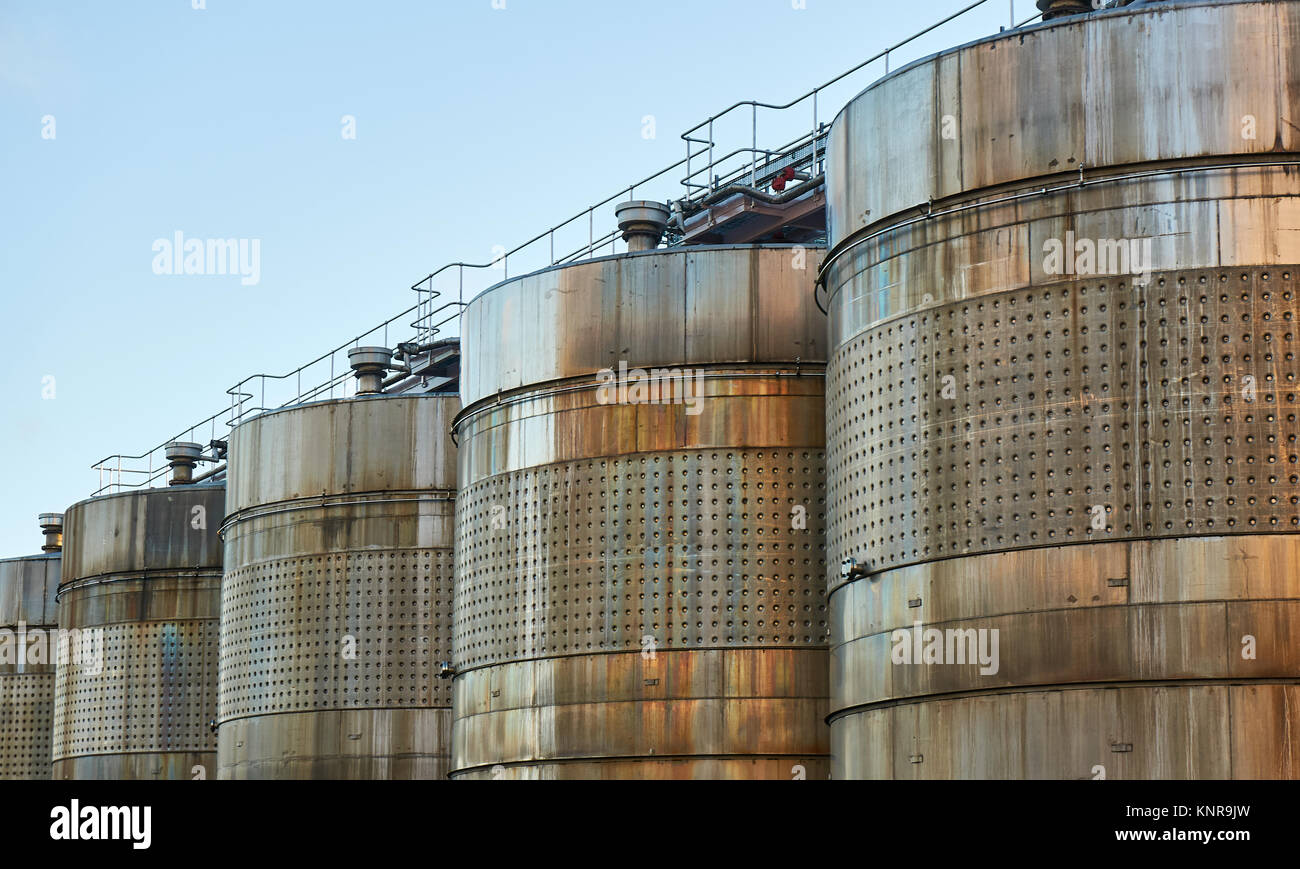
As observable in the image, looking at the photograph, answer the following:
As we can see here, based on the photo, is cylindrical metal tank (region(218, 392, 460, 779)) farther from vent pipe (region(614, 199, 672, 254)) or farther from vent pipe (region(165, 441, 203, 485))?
vent pipe (region(165, 441, 203, 485))

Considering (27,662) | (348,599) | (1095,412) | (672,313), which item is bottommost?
(27,662)

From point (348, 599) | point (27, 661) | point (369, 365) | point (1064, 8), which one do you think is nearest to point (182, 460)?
point (27, 661)

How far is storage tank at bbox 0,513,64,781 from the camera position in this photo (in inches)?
2003

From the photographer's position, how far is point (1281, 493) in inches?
784

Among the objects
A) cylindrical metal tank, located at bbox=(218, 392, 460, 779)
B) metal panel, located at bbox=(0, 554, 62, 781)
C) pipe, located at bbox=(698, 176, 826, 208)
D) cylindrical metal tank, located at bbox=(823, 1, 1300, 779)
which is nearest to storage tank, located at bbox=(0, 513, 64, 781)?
metal panel, located at bbox=(0, 554, 62, 781)

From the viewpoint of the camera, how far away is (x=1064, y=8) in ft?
77.6

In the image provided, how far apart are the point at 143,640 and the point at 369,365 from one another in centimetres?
940

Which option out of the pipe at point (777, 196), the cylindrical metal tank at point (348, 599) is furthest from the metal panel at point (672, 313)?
the cylindrical metal tank at point (348, 599)

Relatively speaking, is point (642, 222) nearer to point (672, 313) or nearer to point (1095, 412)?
point (672, 313)

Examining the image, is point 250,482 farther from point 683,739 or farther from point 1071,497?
point 1071,497

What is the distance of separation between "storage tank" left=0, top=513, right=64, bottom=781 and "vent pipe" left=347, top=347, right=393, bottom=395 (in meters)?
13.9
